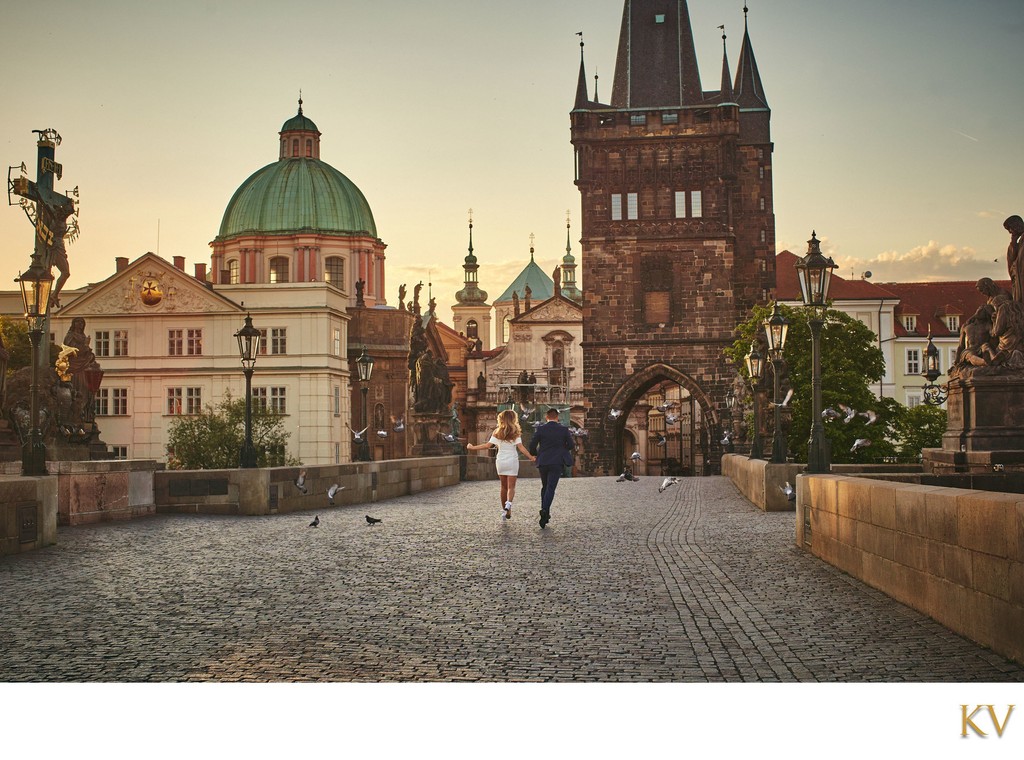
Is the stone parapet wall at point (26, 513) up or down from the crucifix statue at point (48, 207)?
down

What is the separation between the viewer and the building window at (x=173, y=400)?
6034 centimetres

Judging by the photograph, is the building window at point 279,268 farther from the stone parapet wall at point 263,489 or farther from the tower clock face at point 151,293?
the stone parapet wall at point 263,489

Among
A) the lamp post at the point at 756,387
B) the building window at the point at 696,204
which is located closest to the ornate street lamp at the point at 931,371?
the lamp post at the point at 756,387

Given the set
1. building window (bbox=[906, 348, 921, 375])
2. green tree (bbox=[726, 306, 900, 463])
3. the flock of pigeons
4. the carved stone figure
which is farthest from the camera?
green tree (bbox=[726, 306, 900, 463])

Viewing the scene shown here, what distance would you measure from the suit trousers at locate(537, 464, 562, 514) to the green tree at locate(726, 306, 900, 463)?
29.2m

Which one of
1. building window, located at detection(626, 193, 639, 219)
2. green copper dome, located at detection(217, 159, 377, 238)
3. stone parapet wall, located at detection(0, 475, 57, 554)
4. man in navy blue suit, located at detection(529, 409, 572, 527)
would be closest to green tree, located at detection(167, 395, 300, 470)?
building window, located at detection(626, 193, 639, 219)

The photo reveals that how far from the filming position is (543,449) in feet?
51.1

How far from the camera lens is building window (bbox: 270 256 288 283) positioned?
7519 cm

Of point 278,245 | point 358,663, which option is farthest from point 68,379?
point 278,245

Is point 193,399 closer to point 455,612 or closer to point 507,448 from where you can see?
point 507,448

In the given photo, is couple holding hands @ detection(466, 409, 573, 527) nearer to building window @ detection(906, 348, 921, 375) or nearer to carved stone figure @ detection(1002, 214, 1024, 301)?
carved stone figure @ detection(1002, 214, 1024, 301)

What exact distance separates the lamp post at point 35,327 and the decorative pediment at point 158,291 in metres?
44.4

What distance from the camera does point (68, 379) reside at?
16875mm

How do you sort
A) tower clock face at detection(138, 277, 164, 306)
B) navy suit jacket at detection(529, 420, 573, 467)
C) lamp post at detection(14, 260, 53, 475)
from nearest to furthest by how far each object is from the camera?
lamp post at detection(14, 260, 53, 475), navy suit jacket at detection(529, 420, 573, 467), tower clock face at detection(138, 277, 164, 306)
